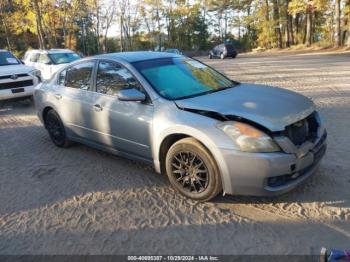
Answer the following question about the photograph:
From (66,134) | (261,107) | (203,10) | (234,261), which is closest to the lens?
(234,261)

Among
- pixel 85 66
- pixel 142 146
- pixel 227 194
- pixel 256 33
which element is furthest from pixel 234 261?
pixel 256 33

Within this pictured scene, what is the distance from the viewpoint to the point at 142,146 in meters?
4.47

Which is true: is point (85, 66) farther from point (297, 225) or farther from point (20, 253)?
point (297, 225)

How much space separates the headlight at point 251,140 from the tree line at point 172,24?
30.3m

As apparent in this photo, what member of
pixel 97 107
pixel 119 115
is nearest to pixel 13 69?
pixel 97 107

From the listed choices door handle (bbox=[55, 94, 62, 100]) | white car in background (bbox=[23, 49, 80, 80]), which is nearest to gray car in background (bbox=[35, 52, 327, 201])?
door handle (bbox=[55, 94, 62, 100])

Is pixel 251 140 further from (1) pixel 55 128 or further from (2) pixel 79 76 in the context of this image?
(1) pixel 55 128

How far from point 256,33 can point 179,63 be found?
Answer: 6228 cm

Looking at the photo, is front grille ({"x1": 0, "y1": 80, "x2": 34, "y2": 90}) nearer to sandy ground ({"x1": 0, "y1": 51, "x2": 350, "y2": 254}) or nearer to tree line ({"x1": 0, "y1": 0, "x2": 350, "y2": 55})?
sandy ground ({"x1": 0, "y1": 51, "x2": 350, "y2": 254})

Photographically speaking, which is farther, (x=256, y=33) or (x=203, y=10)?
(x=203, y=10)

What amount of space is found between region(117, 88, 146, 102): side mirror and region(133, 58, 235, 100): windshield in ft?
0.73

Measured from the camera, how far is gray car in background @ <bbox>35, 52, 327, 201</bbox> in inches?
141

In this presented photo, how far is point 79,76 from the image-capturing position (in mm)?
5520

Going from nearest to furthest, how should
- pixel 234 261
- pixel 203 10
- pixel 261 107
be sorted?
pixel 234 261
pixel 261 107
pixel 203 10
